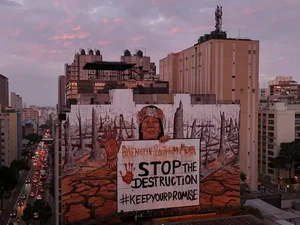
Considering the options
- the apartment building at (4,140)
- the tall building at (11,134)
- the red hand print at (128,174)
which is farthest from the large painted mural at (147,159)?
the apartment building at (4,140)

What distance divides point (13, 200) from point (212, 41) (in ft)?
139

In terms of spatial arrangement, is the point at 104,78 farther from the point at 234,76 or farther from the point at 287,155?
the point at 287,155

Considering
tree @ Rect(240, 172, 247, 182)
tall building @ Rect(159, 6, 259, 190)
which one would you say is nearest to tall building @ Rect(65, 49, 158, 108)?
tall building @ Rect(159, 6, 259, 190)

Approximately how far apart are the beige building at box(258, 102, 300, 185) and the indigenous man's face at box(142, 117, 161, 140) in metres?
34.0

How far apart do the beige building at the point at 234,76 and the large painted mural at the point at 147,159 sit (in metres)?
12.6

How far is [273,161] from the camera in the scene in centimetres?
6397

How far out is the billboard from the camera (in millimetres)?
37688

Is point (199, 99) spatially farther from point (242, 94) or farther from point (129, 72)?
point (129, 72)

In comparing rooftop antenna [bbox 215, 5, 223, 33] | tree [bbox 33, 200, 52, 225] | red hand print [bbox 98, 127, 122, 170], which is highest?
rooftop antenna [bbox 215, 5, 223, 33]

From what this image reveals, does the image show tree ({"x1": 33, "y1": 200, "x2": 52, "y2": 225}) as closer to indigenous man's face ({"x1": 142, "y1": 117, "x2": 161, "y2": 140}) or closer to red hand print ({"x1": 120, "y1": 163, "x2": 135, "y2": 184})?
red hand print ({"x1": 120, "y1": 163, "x2": 135, "y2": 184})

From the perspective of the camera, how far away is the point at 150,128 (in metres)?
38.5

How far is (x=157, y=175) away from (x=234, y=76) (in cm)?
2324

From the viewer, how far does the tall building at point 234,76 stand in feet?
174

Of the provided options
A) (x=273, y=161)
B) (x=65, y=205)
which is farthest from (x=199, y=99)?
(x=273, y=161)
